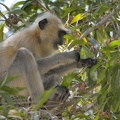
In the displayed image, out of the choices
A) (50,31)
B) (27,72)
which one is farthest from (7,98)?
(50,31)

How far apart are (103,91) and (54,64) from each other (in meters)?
A: 1.34

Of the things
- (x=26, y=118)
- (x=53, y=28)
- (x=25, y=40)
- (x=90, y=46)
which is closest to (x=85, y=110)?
(x=90, y=46)

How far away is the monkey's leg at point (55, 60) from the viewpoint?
16.4 feet

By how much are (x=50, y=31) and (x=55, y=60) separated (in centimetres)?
78

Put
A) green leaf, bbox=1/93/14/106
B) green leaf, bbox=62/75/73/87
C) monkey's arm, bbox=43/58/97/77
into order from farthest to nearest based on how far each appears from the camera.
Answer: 1. monkey's arm, bbox=43/58/97/77
2. green leaf, bbox=62/75/73/87
3. green leaf, bbox=1/93/14/106

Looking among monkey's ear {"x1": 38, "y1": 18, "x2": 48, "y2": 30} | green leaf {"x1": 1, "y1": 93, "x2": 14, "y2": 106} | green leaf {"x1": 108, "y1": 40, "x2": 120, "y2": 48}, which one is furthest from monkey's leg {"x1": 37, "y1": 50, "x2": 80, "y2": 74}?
green leaf {"x1": 1, "y1": 93, "x2": 14, "y2": 106}

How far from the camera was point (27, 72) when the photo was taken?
4.70 meters

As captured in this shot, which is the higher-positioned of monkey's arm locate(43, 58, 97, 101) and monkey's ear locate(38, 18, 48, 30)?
monkey's ear locate(38, 18, 48, 30)

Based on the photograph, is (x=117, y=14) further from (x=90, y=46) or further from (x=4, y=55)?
(x=4, y=55)

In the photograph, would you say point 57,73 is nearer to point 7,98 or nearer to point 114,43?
point 114,43

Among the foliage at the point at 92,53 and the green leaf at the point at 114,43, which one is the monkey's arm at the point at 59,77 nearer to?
the foliage at the point at 92,53

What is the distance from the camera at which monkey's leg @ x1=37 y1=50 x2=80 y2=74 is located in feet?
16.4

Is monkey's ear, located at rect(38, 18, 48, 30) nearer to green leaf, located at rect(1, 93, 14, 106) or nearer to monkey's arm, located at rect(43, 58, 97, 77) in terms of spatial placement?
monkey's arm, located at rect(43, 58, 97, 77)

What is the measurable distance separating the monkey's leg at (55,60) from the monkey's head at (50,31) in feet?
1.68
